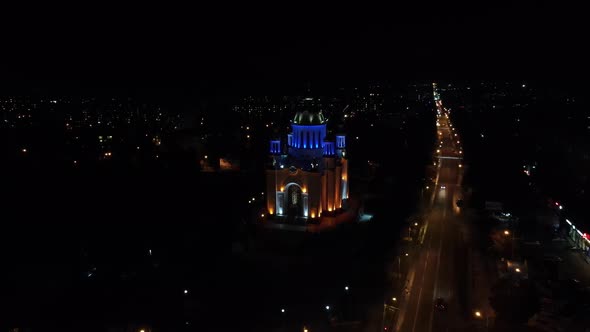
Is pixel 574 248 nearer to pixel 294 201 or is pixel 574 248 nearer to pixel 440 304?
pixel 440 304

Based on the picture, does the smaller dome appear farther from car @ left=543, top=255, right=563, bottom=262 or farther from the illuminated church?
car @ left=543, top=255, right=563, bottom=262

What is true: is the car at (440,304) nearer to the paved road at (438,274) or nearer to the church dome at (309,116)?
the paved road at (438,274)

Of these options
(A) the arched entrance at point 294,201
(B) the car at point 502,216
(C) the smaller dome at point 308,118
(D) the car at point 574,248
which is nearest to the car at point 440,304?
(D) the car at point 574,248

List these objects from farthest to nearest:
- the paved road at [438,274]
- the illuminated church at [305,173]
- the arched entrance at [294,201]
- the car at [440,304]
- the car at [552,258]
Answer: the arched entrance at [294,201], the illuminated church at [305,173], the car at [552,258], the car at [440,304], the paved road at [438,274]

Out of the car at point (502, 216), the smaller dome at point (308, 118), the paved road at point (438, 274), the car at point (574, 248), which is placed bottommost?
the paved road at point (438, 274)

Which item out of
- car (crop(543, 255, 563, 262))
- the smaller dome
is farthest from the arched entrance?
car (crop(543, 255, 563, 262))

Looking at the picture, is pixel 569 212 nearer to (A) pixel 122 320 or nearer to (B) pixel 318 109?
(B) pixel 318 109

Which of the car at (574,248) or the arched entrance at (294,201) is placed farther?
the arched entrance at (294,201)

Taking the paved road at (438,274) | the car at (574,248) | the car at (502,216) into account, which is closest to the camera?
the paved road at (438,274)

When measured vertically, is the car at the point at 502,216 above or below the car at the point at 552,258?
below
